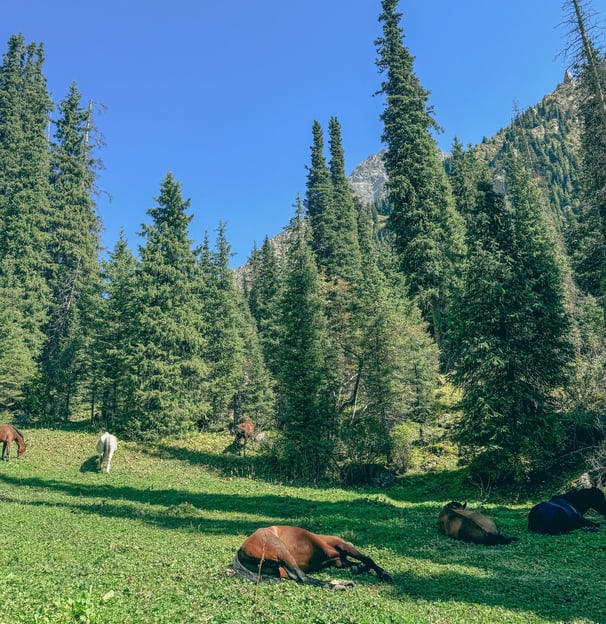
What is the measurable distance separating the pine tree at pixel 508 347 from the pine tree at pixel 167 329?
762 inches

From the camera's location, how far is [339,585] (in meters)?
7.33

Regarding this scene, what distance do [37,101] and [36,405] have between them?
46.4 m

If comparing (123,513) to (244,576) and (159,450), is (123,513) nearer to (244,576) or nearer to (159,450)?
(244,576)

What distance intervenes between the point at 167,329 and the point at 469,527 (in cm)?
2538

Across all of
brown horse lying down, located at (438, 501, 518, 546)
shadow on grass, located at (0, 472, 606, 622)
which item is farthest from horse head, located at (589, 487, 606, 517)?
brown horse lying down, located at (438, 501, 518, 546)

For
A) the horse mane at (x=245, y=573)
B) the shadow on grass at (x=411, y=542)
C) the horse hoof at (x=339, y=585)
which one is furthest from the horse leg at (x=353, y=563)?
the horse mane at (x=245, y=573)

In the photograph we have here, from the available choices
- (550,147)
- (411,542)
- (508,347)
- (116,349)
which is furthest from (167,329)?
(550,147)

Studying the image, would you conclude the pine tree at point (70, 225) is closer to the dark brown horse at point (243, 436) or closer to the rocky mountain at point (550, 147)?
the dark brown horse at point (243, 436)

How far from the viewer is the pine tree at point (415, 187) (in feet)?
126

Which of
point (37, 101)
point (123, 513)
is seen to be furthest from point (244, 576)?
point (37, 101)

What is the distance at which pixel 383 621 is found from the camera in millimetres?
5680

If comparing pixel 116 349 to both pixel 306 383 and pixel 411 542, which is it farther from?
pixel 411 542

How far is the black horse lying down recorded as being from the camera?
38.2ft

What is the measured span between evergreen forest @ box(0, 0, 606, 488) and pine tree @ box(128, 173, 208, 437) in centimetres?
15
